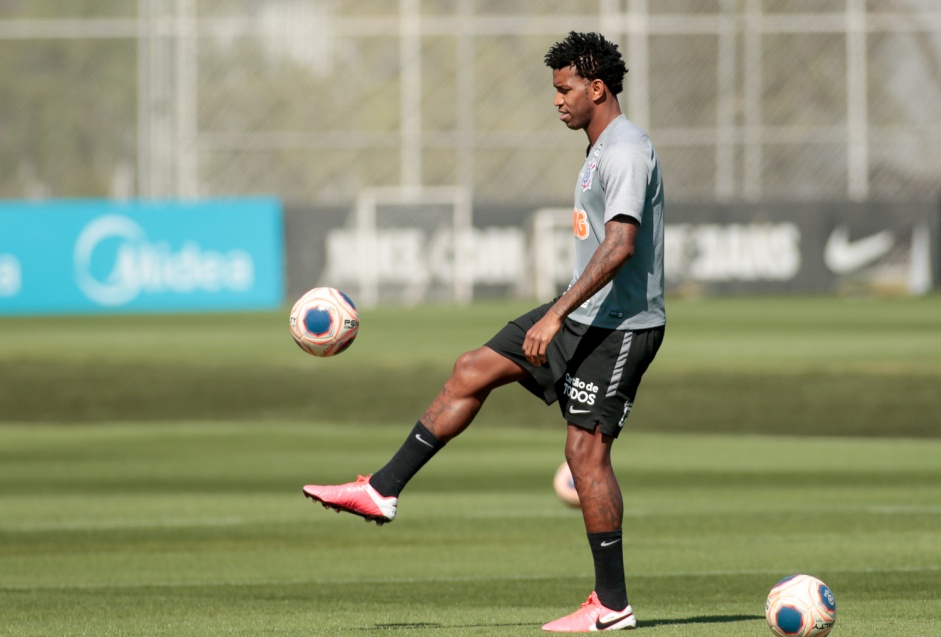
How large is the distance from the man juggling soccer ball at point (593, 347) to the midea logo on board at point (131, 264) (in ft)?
86.2

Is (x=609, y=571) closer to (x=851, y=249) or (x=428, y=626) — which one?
(x=428, y=626)

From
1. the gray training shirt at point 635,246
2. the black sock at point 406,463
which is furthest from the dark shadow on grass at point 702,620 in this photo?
the gray training shirt at point 635,246

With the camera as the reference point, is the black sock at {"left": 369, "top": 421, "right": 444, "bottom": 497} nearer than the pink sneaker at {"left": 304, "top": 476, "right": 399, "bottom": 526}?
No

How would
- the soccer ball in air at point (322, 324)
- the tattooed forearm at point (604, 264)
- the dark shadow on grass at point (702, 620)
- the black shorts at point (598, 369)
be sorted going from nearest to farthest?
1. the tattooed forearm at point (604, 264)
2. the black shorts at point (598, 369)
3. the dark shadow on grass at point (702, 620)
4. the soccer ball in air at point (322, 324)

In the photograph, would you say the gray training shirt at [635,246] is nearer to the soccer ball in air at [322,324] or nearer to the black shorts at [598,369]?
the black shorts at [598,369]

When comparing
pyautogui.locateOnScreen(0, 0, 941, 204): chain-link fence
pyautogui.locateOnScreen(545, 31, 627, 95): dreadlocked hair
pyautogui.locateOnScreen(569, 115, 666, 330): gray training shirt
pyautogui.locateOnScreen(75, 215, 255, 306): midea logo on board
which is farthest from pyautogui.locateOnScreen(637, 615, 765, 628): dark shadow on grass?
pyautogui.locateOnScreen(0, 0, 941, 204): chain-link fence

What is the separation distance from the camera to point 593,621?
6.92 m

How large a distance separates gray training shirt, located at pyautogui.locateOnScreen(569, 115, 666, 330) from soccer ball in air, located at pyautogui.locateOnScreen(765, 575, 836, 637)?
1.27 m

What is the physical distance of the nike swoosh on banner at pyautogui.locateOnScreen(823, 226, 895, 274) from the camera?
113ft

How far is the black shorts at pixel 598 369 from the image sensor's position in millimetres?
7008

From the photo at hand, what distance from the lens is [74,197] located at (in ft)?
138

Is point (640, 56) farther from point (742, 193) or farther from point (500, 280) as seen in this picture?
point (500, 280)

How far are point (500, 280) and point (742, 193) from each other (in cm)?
718

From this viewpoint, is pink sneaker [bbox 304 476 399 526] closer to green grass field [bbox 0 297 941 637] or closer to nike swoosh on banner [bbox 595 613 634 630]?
green grass field [bbox 0 297 941 637]
